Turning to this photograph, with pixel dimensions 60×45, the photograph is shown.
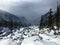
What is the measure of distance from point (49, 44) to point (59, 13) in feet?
143

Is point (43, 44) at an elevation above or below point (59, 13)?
below

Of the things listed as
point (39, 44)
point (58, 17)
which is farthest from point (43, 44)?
point (58, 17)

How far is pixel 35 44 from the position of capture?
902 inches

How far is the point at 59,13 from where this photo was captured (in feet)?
207

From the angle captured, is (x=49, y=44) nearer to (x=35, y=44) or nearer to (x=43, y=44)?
(x=43, y=44)

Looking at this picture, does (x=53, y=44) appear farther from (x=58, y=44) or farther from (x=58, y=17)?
(x=58, y=17)

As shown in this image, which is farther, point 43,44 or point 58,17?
point 58,17

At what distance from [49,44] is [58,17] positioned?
41920 mm

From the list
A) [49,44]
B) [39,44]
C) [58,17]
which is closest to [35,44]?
[39,44]

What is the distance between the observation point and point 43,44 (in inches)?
874

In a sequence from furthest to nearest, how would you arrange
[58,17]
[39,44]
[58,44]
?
1. [58,17]
2. [39,44]
3. [58,44]

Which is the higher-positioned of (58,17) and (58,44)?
(58,17)

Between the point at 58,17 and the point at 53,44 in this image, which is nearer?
the point at 53,44

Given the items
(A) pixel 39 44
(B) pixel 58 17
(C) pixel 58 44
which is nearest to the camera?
(C) pixel 58 44
